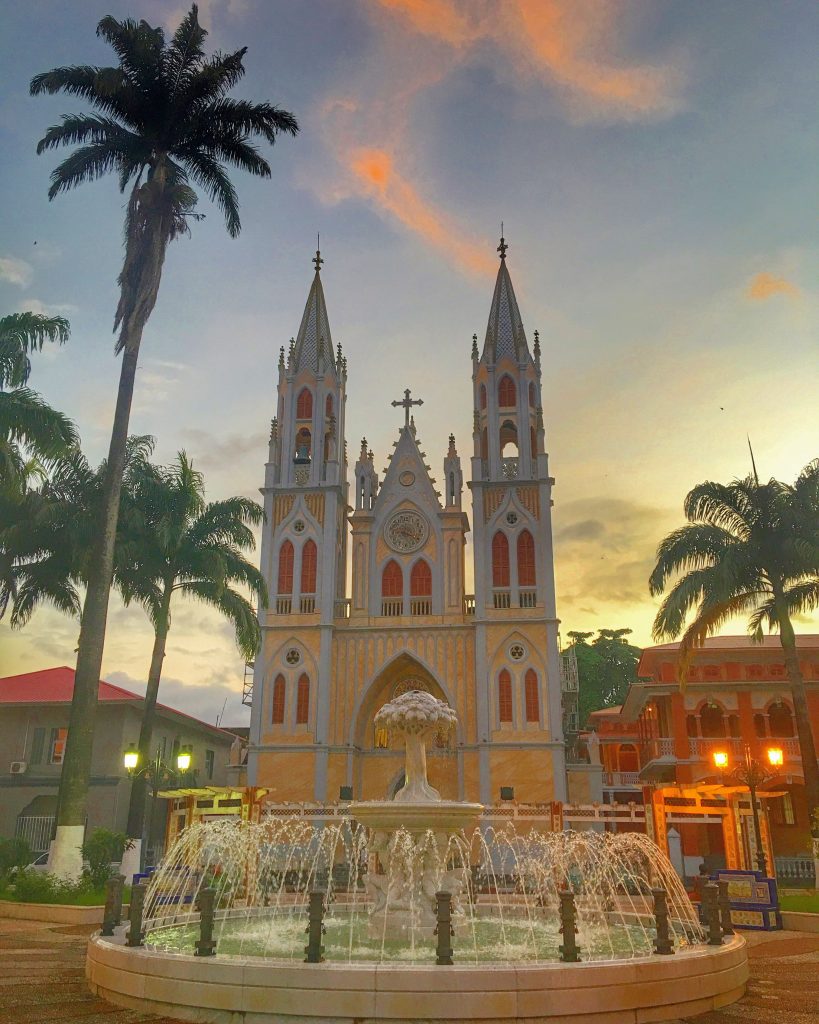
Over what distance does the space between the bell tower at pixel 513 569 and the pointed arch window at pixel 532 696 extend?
0.04 m

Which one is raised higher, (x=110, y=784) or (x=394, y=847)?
(x=110, y=784)

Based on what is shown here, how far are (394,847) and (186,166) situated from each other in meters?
20.2

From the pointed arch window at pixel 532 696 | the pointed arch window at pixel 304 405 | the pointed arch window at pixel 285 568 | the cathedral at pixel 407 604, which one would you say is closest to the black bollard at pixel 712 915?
the cathedral at pixel 407 604

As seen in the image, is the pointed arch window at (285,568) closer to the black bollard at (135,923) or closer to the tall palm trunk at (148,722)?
the tall palm trunk at (148,722)

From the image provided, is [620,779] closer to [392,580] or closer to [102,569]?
[392,580]

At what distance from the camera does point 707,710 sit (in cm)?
3572

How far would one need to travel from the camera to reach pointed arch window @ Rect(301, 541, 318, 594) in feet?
131

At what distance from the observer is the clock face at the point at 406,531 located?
133ft

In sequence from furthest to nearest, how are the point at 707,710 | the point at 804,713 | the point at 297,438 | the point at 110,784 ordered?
the point at 297,438 < the point at 707,710 < the point at 110,784 < the point at 804,713

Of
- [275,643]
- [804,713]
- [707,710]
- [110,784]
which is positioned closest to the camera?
[804,713]

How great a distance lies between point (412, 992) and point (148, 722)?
20.1 meters

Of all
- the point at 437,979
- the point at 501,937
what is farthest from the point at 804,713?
the point at 437,979

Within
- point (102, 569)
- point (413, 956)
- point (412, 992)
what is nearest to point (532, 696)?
point (102, 569)

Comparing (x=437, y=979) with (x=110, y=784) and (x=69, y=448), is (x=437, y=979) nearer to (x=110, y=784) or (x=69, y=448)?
(x=69, y=448)
